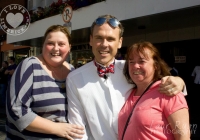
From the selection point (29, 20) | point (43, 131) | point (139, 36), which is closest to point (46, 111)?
point (43, 131)

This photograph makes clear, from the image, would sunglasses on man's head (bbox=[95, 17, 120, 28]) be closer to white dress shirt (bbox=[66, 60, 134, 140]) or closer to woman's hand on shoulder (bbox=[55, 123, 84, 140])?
white dress shirt (bbox=[66, 60, 134, 140])

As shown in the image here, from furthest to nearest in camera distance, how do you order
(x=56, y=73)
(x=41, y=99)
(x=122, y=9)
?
(x=122, y=9) → (x=56, y=73) → (x=41, y=99)

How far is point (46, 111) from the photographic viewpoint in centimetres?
189

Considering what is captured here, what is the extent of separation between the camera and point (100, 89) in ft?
6.51

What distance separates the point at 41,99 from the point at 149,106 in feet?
2.75

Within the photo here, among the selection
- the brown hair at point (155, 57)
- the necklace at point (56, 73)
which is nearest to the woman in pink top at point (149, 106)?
the brown hair at point (155, 57)

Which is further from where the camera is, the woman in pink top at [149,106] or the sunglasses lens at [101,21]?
the sunglasses lens at [101,21]

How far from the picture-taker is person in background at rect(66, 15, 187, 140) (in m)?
1.91

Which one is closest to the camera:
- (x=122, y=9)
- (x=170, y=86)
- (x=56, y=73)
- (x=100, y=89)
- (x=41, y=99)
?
(x=170, y=86)

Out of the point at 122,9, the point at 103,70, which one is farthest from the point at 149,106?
the point at 122,9

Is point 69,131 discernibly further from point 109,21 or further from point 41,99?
point 109,21

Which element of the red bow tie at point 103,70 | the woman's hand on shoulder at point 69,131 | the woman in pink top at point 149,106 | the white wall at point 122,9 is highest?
the white wall at point 122,9

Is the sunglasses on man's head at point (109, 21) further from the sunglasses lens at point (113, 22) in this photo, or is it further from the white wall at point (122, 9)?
the white wall at point (122, 9)

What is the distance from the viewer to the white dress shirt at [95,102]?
1908 millimetres
